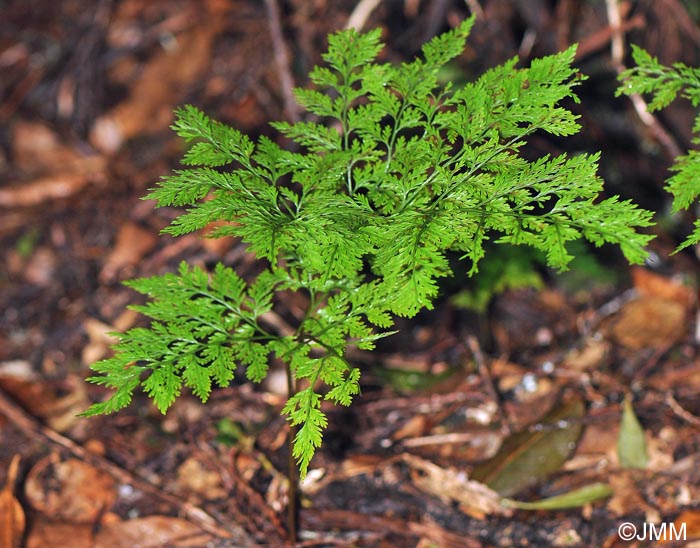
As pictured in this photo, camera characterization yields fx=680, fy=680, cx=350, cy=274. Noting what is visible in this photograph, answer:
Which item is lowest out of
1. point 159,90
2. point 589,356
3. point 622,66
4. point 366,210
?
point 589,356

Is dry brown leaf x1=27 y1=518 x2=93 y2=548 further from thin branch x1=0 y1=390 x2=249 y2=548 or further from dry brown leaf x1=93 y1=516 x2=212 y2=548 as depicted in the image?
thin branch x1=0 y1=390 x2=249 y2=548

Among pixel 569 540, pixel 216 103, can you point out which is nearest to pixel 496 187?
pixel 569 540

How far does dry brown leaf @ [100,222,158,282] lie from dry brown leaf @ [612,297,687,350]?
2.65 metres

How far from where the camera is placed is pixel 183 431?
2955 millimetres

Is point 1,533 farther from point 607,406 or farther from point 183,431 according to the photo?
point 607,406

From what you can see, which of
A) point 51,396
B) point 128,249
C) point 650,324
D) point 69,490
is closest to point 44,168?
point 128,249

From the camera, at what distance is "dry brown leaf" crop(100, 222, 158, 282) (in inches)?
158

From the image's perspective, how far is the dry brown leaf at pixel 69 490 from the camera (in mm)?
2684

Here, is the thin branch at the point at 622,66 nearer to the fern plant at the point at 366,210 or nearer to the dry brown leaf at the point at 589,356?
the dry brown leaf at the point at 589,356

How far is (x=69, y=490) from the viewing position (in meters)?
2.78

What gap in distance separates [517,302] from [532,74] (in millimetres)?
2211

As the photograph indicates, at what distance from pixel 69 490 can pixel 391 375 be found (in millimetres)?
1456

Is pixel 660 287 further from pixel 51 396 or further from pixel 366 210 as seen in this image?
pixel 51 396

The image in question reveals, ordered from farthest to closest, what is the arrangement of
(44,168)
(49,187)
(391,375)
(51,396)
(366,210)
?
(44,168) → (49,187) → (51,396) → (391,375) → (366,210)
